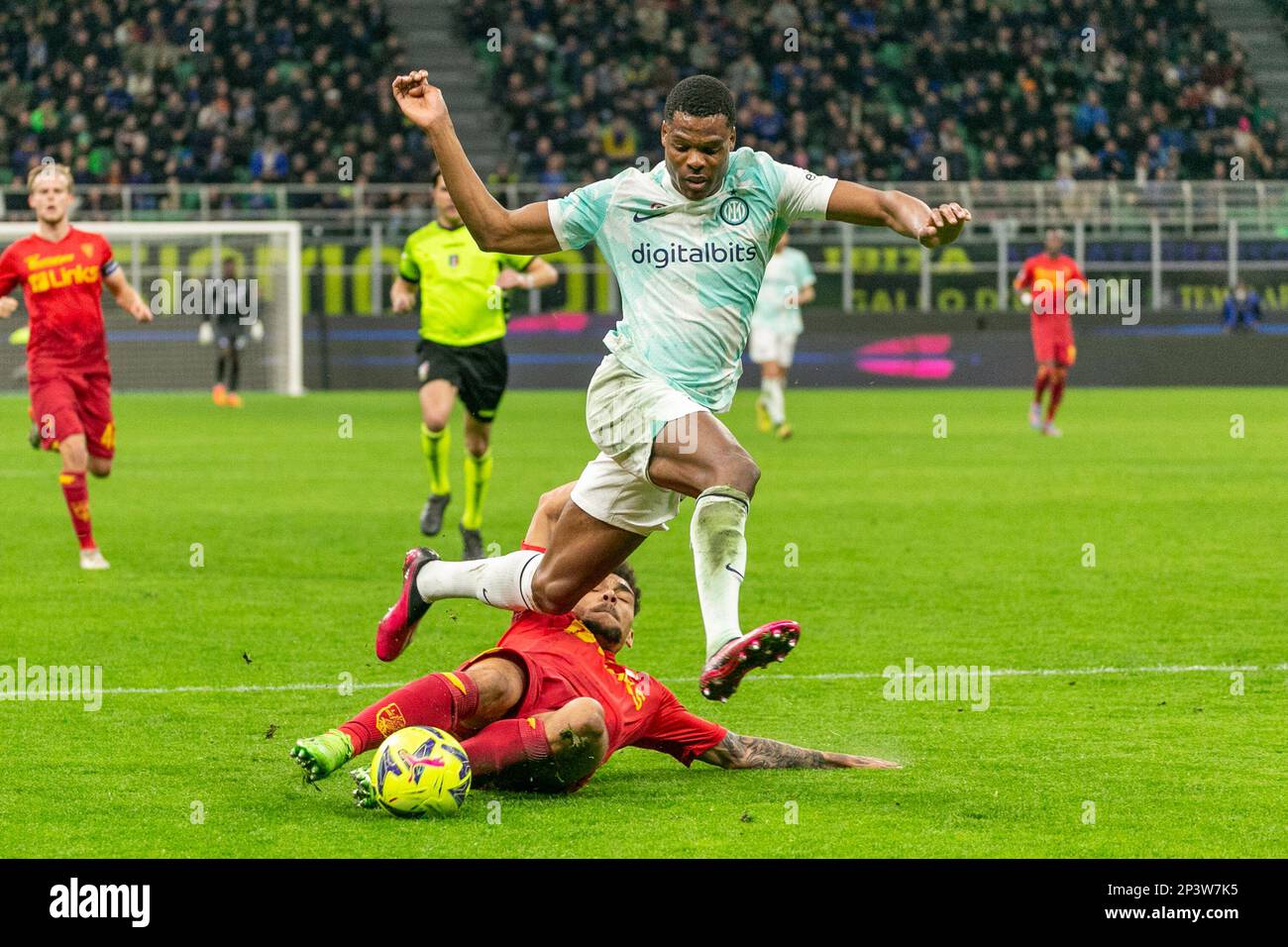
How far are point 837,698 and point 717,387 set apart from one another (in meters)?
1.94

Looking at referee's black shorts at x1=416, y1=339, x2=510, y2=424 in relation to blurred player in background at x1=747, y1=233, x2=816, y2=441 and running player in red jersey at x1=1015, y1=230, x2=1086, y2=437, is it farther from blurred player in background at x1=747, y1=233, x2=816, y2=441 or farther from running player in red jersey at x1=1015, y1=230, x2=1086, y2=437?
running player in red jersey at x1=1015, y1=230, x2=1086, y2=437

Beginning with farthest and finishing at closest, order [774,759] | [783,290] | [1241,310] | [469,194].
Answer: [1241,310] < [783,290] < [774,759] < [469,194]

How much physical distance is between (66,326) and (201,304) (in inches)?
789

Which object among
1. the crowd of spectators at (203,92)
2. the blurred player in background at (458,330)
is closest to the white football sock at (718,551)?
the blurred player in background at (458,330)

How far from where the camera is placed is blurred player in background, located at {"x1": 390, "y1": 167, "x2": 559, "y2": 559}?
42.5 ft

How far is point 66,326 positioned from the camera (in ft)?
38.2

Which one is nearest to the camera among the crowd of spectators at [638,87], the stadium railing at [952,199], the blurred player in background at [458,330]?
the blurred player in background at [458,330]

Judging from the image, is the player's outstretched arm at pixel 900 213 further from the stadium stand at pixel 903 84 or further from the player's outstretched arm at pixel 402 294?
the stadium stand at pixel 903 84

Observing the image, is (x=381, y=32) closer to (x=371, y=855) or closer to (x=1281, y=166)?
(x=1281, y=166)

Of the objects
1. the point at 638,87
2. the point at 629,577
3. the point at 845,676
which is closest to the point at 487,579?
the point at 629,577

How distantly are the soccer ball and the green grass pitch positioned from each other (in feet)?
0.21

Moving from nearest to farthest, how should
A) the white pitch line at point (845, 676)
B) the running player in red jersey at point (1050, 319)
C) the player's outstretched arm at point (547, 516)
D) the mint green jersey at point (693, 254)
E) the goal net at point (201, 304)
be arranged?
the mint green jersey at point (693, 254) < the player's outstretched arm at point (547, 516) < the white pitch line at point (845, 676) < the running player in red jersey at point (1050, 319) < the goal net at point (201, 304)

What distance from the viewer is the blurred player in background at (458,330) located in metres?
13.0

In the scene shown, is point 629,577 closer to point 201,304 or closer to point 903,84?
point 201,304
